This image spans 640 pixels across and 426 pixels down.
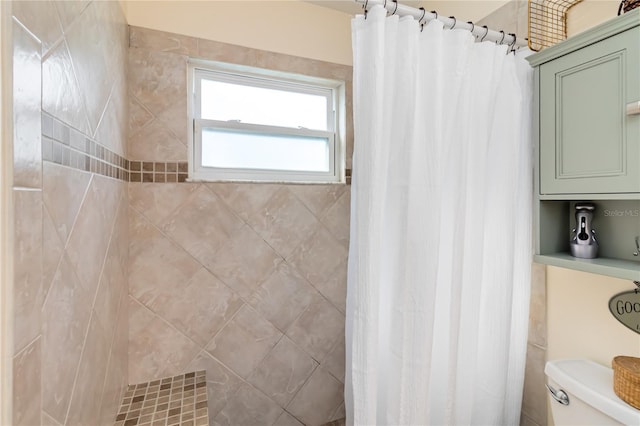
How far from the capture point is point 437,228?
3.63 ft

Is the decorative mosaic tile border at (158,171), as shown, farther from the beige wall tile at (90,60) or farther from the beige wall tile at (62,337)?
the beige wall tile at (62,337)

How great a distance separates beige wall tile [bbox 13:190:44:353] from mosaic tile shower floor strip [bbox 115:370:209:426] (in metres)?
0.84

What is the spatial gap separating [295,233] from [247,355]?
67cm

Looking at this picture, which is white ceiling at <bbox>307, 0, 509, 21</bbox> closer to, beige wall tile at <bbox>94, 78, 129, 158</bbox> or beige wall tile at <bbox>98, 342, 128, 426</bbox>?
beige wall tile at <bbox>94, 78, 129, 158</bbox>

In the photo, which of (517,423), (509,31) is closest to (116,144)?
(509,31)

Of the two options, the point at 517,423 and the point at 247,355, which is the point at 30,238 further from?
the point at 517,423

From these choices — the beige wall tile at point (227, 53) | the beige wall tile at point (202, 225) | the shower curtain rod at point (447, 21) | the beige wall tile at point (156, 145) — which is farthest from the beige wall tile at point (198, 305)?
the shower curtain rod at point (447, 21)

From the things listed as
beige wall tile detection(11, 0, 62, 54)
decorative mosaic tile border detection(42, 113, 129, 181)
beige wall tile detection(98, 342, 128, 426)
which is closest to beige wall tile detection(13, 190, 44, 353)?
decorative mosaic tile border detection(42, 113, 129, 181)

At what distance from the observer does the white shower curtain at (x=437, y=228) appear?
1049 mm

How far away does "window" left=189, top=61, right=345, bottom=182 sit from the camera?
1585 mm

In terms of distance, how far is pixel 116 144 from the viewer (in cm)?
118

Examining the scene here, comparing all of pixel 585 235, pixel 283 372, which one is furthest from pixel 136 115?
pixel 585 235

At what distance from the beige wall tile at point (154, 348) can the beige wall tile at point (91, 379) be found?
1.26ft

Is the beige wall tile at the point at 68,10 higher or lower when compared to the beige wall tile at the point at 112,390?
higher
